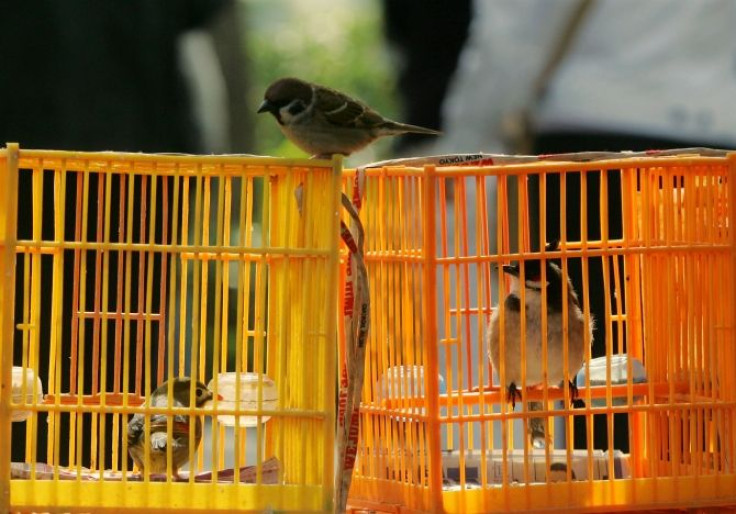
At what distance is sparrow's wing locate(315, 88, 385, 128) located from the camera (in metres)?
3.10

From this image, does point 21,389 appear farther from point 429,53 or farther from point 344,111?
point 429,53

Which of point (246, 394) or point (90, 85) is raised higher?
point (90, 85)

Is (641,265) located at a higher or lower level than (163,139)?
lower

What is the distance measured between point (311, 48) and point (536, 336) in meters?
4.69

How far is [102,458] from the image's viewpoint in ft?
8.32

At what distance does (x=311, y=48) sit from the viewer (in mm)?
7895

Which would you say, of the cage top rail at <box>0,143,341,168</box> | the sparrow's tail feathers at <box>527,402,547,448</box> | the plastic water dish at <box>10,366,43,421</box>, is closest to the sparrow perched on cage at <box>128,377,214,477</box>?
the plastic water dish at <box>10,366,43,421</box>

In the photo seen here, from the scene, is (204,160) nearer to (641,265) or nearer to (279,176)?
(279,176)

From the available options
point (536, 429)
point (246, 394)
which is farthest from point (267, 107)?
point (536, 429)

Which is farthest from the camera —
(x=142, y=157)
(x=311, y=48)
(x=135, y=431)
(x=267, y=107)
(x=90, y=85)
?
(x=311, y=48)

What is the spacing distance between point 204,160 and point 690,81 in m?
4.00

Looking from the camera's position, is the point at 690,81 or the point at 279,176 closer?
the point at 279,176

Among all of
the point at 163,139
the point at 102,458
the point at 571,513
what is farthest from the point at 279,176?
the point at 163,139

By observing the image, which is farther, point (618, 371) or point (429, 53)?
point (429, 53)
